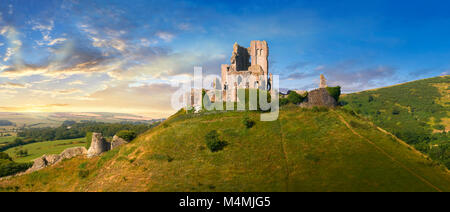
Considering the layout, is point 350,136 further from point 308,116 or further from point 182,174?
point 182,174

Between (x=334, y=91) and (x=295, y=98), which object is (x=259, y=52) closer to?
(x=295, y=98)

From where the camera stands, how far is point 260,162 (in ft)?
101

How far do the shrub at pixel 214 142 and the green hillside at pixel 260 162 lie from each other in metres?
0.72

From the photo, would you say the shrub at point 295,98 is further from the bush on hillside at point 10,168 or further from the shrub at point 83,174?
the bush on hillside at point 10,168

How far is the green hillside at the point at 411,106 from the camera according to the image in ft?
348

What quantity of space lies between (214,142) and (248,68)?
3212 cm

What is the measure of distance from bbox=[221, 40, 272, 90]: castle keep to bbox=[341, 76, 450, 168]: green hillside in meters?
58.1

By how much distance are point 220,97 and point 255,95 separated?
7468 millimetres

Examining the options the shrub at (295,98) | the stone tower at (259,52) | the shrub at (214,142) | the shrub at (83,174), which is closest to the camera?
the shrub at (83,174)

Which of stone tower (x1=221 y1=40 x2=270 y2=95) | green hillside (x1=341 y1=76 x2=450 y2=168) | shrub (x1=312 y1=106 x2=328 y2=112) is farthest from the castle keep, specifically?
green hillside (x1=341 y1=76 x2=450 y2=168)

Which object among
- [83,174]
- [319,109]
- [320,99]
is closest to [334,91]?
[320,99]

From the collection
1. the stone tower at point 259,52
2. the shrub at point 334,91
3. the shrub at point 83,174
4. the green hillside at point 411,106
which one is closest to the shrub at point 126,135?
the shrub at point 83,174

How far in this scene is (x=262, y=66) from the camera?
63844mm

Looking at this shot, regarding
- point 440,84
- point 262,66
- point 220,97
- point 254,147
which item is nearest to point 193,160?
point 254,147
